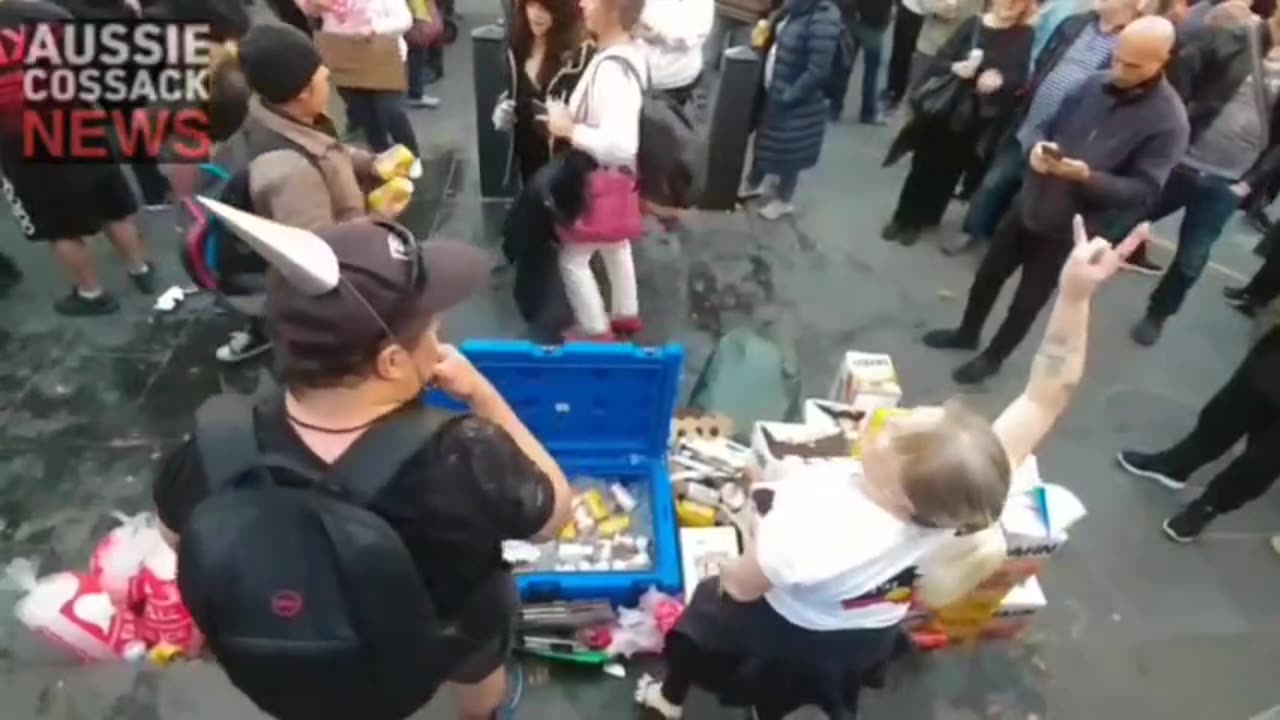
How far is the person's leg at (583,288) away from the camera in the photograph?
3.92 meters

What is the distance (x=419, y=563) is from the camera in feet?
5.76

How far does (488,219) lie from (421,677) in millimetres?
3449

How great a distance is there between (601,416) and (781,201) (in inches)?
96.4

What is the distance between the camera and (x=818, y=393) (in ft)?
13.8

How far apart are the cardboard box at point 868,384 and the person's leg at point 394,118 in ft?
8.11

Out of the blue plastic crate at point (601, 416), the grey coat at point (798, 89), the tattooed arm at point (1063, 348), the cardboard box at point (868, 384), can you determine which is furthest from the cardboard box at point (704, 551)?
the grey coat at point (798, 89)

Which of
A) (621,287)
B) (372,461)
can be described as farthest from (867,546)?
(621,287)

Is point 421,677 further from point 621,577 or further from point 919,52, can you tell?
point 919,52

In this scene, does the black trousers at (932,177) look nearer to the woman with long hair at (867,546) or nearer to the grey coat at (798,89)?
the grey coat at (798,89)

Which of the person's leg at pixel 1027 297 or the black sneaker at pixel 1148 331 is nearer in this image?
the person's leg at pixel 1027 297

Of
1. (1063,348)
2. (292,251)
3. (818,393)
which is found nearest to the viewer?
(292,251)

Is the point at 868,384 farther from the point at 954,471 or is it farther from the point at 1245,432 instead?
the point at 954,471

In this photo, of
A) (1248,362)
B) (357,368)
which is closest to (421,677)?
(357,368)

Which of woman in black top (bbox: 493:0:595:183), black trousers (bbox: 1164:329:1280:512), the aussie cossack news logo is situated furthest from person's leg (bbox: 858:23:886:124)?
the aussie cossack news logo
